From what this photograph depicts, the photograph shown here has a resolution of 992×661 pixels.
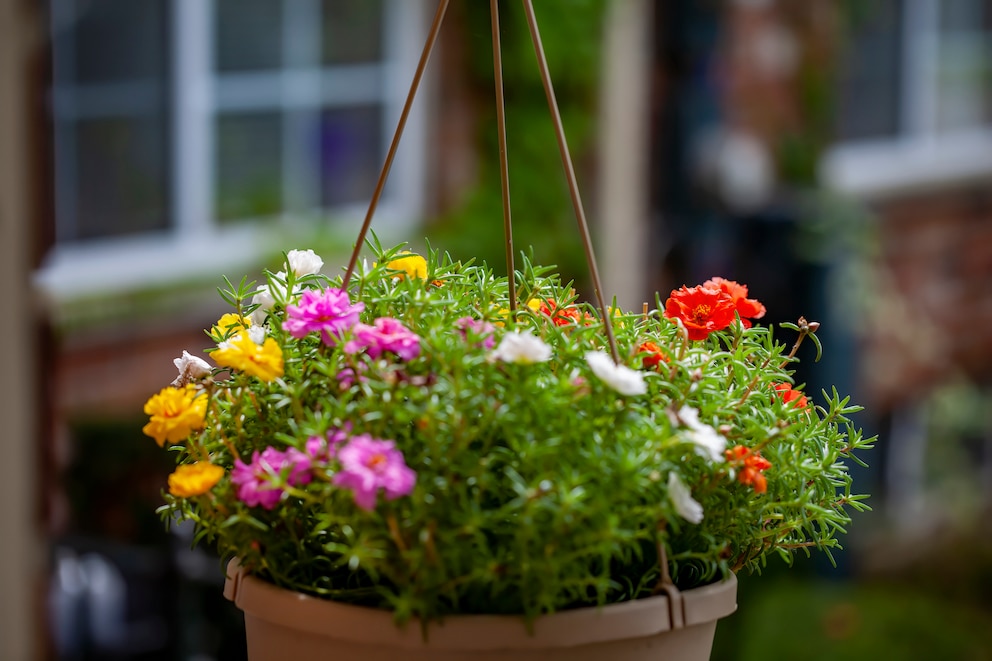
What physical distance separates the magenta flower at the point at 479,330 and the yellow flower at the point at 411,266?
81mm

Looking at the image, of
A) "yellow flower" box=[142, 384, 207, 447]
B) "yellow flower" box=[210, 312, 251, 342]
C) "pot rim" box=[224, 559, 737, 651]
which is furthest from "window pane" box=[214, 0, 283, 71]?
"pot rim" box=[224, 559, 737, 651]

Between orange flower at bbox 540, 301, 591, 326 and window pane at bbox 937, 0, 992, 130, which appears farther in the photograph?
window pane at bbox 937, 0, 992, 130

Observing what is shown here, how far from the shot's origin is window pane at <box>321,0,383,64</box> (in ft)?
10.1

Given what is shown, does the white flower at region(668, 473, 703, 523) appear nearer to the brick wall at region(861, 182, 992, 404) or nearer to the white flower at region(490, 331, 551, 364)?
the white flower at region(490, 331, 551, 364)

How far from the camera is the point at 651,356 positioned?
31.6 inches

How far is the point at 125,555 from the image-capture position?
8.53ft

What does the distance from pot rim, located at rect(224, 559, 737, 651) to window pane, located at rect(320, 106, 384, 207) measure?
2.47m

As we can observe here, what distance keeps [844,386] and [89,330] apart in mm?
2313

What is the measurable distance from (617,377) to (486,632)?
17 centimetres

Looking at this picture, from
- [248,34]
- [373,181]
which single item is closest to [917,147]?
[373,181]

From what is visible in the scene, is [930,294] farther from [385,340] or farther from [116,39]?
[385,340]

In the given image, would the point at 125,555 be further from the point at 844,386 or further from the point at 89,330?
the point at 844,386

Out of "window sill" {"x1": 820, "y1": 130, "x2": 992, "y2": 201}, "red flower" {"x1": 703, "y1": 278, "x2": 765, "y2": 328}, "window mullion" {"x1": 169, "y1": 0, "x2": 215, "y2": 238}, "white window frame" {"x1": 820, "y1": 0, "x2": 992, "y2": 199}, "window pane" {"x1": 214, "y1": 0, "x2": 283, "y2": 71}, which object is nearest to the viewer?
"red flower" {"x1": 703, "y1": 278, "x2": 765, "y2": 328}

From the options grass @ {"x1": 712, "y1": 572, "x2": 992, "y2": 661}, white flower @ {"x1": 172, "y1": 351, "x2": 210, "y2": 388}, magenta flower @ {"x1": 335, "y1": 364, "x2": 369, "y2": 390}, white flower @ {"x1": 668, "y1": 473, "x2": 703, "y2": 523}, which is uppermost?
magenta flower @ {"x1": 335, "y1": 364, "x2": 369, "y2": 390}
